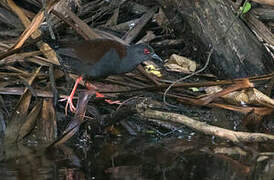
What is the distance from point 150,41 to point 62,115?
1941 millimetres

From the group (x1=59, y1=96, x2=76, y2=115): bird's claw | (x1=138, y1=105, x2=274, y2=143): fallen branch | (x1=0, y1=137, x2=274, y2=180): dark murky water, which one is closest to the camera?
(x1=0, y1=137, x2=274, y2=180): dark murky water

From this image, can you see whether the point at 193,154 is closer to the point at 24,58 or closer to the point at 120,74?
the point at 120,74

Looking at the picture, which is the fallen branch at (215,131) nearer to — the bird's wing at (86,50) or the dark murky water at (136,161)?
the dark murky water at (136,161)

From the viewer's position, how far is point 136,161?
511 centimetres

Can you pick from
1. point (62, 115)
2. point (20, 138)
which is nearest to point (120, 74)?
point (62, 115)

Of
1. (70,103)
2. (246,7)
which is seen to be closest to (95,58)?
(70,103)

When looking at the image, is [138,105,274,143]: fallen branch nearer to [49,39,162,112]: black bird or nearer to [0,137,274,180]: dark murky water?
[0,137,274,180]: dark murky water

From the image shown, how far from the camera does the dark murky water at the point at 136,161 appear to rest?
4727 millimetres

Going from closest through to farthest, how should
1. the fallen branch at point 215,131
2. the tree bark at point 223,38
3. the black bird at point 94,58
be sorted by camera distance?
the fallen branch at point 215,131
the black bird at point 94,58
the tree bark at point 223,38

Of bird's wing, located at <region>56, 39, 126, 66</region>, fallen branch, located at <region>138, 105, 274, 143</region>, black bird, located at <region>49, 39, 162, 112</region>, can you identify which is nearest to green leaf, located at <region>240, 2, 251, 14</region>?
black bird, located at <region>49, 39, 162, 112</region>

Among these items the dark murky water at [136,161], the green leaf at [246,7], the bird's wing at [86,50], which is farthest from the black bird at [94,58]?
the green leaf at [246,7]

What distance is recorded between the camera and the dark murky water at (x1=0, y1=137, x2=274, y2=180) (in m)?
4.73

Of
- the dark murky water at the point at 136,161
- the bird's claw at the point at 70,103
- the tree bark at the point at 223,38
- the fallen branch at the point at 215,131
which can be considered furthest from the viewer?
the tree bark at the point at 223,38

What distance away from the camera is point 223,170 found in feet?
16.0
